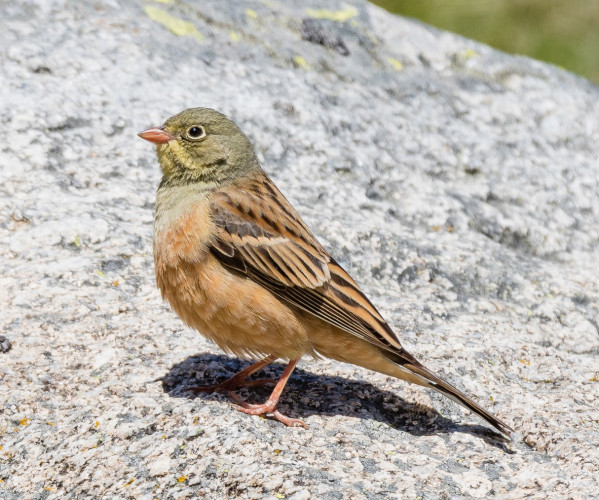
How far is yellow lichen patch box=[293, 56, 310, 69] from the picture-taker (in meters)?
8.02

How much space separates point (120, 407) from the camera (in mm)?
4773

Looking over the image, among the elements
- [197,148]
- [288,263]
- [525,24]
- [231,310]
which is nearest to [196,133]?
[197,148]

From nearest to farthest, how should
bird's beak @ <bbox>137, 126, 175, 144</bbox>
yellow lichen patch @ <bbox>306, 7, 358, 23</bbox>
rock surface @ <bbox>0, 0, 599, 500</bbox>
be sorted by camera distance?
1. rock surface @ <bbox>0, 0, 599, 500</bbox>
2. bird's beak @ <bbox>137, 126, 175, 144</bbox>
3. yellow lichen patch @ <bbox>306, 7, 358, 23</bbox>

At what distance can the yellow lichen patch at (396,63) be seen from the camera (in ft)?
27.8

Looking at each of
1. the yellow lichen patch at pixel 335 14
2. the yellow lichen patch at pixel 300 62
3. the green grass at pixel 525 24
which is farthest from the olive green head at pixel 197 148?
the green grass at pixel 525 24

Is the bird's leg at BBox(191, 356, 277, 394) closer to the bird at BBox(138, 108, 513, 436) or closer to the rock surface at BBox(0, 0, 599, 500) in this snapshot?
the bird at BBox(138, 108, 513, 436)

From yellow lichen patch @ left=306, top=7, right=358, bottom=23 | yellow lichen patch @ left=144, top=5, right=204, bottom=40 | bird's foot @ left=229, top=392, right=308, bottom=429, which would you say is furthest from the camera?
yellow lichen patch @ left=306, top=7, right=358, bottom=23

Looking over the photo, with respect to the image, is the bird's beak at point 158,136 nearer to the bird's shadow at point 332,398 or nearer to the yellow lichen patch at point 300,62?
the bird's shadow at point 332,398

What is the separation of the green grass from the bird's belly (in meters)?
8.55

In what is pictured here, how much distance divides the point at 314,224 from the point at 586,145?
10.4ft

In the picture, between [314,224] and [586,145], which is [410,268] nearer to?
[314,224]

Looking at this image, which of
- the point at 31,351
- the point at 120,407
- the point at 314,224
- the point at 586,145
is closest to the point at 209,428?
the point at 120,407

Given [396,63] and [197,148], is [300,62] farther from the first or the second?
[197,148]

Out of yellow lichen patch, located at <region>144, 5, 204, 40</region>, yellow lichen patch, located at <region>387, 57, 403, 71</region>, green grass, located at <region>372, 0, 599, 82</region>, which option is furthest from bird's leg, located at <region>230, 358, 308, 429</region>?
green grass, located at <region>372, 0, 599, 82</region>
